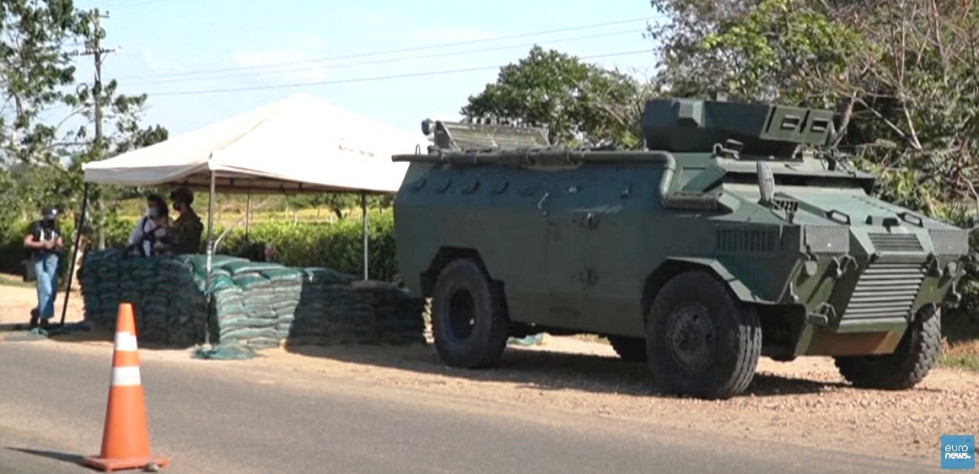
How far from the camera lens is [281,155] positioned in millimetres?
17062

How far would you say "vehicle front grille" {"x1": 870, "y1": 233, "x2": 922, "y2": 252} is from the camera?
12344mm

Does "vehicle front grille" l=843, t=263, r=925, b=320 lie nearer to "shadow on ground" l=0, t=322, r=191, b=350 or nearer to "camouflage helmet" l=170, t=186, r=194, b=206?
"shadow on ground" l=0, t=322, r=191, b=350

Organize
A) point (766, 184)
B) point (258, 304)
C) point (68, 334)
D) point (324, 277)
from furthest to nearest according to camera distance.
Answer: point (68, 334), point (324, 277), point (258, 304), point (766, 184)

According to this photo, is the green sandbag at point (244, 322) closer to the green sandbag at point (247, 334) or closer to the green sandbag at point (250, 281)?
the green sandbag at point (247, 334)

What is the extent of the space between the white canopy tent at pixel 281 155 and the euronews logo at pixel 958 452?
8401 millimetres

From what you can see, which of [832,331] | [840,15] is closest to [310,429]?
[832,331]

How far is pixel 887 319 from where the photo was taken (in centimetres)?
1270

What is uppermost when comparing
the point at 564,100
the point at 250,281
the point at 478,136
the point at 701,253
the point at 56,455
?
the point at 564,100

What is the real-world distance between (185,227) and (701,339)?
324 inches

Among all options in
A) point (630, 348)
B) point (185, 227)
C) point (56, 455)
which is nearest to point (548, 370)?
point (630, 348)

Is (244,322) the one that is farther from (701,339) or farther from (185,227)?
(701,339)

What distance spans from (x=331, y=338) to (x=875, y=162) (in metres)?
7.32

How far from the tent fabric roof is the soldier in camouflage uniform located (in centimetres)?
20

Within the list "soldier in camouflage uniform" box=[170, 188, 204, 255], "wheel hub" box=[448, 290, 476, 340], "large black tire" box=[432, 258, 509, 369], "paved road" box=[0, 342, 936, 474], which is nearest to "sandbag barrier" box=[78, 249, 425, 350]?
"soldier in camouflage uniform" box=[170, 188, 204, 255]
